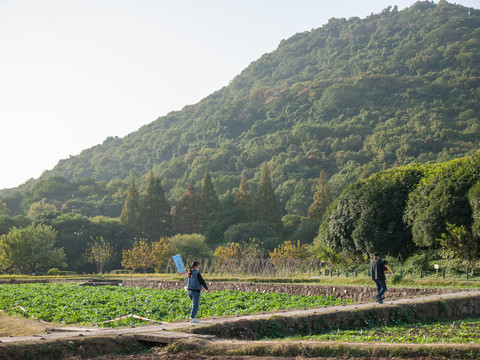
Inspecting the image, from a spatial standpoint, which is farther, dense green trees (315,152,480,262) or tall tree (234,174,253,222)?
tall tree (234,174,253,222)

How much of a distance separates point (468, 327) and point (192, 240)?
51.7 meters

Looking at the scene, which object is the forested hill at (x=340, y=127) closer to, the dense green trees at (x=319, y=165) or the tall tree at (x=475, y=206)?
the dense green trees at (x=319, y=165)

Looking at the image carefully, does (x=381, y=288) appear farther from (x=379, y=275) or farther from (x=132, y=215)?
(x=132, y=215)

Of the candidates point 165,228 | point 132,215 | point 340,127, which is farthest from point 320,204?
point 340,127

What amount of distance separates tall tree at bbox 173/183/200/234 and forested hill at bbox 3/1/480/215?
20.9 m

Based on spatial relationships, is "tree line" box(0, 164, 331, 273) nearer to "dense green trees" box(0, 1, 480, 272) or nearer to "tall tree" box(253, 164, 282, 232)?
"tall tree" box(253, 164, 282, 232)

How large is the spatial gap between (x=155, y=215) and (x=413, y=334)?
6936 cm

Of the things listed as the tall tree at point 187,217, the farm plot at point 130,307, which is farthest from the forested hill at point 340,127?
the farm plot at point 130,307

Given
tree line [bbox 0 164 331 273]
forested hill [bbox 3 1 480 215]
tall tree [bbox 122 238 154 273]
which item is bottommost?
tall tree [bbox 122 238 154 273]

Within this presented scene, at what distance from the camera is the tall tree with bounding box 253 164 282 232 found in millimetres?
77188

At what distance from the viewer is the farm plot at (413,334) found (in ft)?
37.2

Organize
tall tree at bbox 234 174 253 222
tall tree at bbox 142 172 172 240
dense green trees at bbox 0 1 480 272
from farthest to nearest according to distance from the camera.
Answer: tall tree at bbox 142 172 172 240 → tall tree at bbox 234 174 253 222 → dense green trees at bbox 0 1 480 272

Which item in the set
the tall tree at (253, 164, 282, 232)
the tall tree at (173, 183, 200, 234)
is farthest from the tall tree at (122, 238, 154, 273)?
the tall tree at (253, 164, 282, 232)

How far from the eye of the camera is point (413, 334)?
12.8 metres
